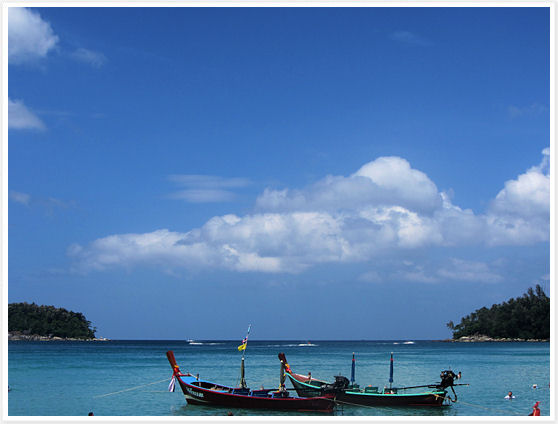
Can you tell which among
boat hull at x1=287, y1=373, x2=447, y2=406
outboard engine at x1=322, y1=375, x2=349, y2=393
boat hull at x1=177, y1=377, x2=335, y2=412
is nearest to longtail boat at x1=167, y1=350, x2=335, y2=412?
boat hull at x1=177, y1=377, x2=335, y2=412

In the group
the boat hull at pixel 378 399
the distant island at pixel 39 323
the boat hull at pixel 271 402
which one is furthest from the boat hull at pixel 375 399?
the distant island at pixel 39 323

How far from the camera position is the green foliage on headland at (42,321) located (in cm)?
17025

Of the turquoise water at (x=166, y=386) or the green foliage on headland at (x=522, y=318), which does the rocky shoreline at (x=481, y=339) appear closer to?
the green foliage on headland at (x=522, y=318)

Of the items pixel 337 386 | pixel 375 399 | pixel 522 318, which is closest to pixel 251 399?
pixel 337 386

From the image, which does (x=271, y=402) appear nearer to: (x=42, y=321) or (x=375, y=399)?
(x=375, y=399)

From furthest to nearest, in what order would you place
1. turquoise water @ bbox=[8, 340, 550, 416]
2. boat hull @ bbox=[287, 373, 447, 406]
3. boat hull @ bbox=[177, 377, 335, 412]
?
turquoise water @ bbox=[8, 340, 550, 416], boat hull @ bbox=[287, 373, 447, 406], boat hull @ bbox=[177, 377, 335, 412]

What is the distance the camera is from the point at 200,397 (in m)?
34.2

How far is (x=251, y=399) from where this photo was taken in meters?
32.2

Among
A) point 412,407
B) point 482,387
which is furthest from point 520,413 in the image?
point 482,387

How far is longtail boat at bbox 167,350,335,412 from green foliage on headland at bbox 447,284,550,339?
14522cm

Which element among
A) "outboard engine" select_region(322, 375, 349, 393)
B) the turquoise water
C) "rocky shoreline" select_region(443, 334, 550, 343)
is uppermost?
"outboard engine" select_region(322, 375, 349, 393)

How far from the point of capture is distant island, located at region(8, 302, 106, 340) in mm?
169375

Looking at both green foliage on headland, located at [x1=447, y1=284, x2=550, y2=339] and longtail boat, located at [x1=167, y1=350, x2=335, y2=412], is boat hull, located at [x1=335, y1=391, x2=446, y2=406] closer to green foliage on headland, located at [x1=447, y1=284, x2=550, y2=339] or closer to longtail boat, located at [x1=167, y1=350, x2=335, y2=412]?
longtail boat, located at [x1=167, y1=350, x2=335, y2=412]

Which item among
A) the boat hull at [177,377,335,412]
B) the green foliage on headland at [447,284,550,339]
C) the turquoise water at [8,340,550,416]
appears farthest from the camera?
the green foliage on headland at [447,284,550,339]
